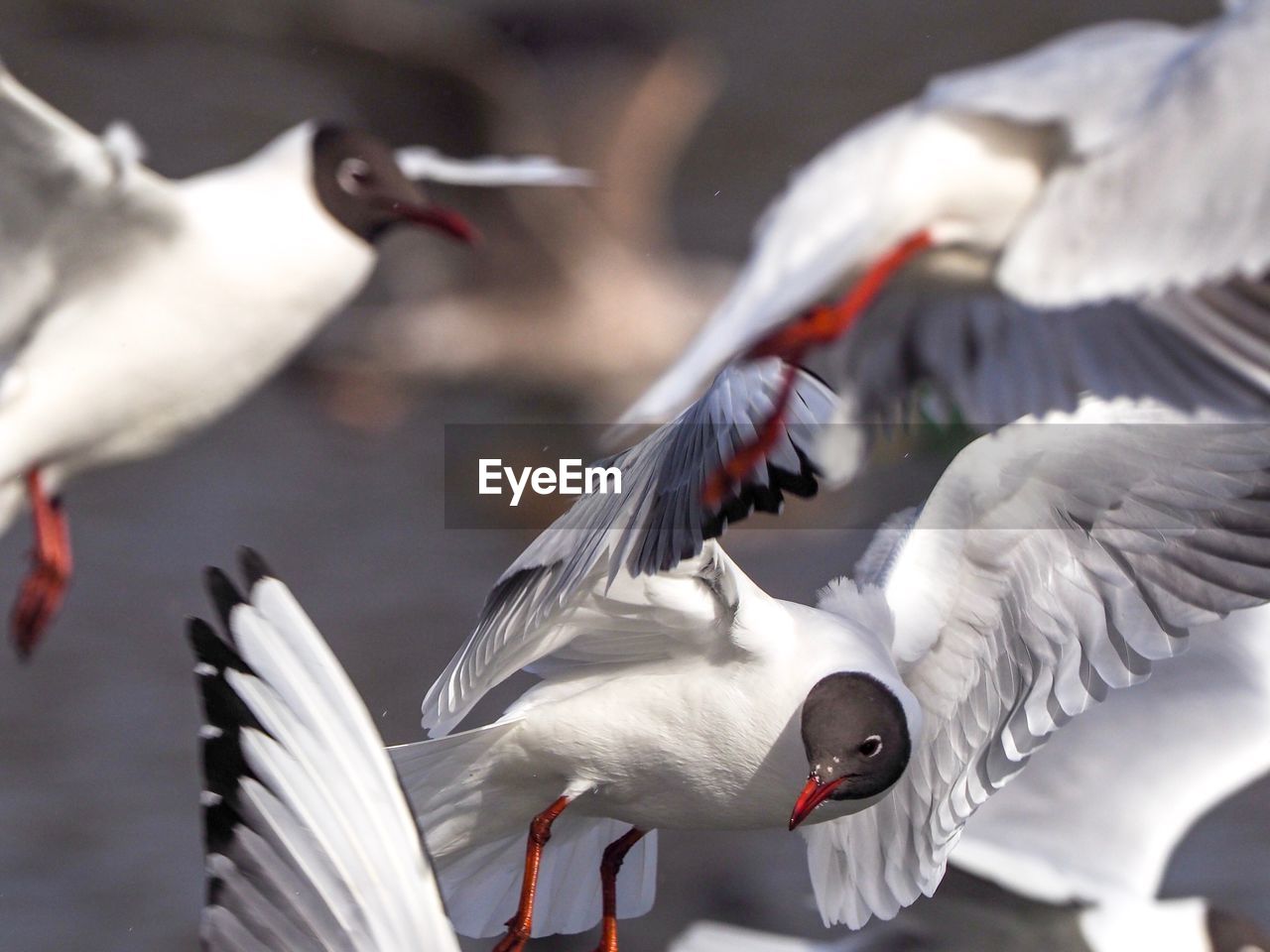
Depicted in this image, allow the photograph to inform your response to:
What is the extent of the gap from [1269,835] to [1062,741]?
3.98 feet

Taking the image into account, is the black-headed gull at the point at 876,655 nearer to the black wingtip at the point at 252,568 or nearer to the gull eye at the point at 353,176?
the black wingtip at the point at 252,568

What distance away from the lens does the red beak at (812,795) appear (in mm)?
1603

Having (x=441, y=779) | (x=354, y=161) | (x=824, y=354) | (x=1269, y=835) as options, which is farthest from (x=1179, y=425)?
(x=1269, y=835)

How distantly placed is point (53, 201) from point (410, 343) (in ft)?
4.75

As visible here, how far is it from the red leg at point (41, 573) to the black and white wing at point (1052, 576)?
818mm

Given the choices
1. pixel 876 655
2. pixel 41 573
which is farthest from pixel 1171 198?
pixel 41 573

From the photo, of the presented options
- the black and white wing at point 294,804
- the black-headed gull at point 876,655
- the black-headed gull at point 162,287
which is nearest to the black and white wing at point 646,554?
the black-headed gull at point 876,655

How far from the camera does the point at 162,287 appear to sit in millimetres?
1979

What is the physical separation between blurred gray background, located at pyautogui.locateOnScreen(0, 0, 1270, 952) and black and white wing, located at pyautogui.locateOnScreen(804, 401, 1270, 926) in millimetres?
1087

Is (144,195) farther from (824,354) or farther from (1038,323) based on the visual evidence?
(1038,323)

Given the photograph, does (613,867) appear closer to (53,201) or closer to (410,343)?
(53,201)

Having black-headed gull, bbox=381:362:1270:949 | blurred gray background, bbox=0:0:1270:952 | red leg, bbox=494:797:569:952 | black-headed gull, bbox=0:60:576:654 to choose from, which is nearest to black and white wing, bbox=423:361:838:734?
black-headed gull, bbox=381:362:1270:949

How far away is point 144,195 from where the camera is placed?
193 centimetres

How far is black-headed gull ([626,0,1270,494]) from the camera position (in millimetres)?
1665
